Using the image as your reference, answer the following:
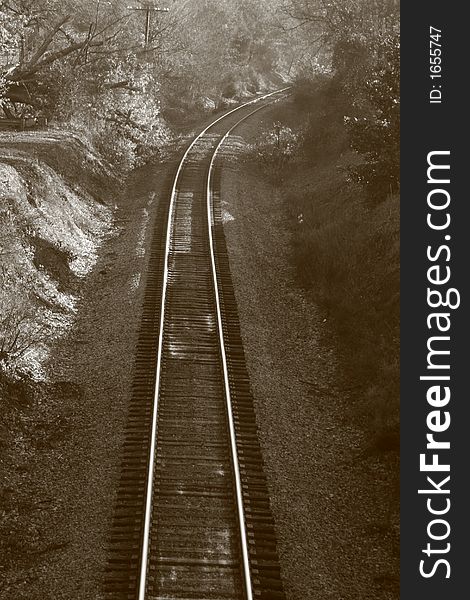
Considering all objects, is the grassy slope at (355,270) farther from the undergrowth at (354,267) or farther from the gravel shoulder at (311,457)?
the gravel shoulder at (311,457)

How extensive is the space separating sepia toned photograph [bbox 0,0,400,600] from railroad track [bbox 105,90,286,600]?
35 millimetres

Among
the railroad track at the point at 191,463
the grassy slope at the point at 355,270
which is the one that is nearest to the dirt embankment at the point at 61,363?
the railroad track at the point at 191,463

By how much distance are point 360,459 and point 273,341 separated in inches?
172

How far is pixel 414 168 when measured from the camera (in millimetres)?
14641

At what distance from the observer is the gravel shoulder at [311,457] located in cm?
904

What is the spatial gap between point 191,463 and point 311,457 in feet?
6.30

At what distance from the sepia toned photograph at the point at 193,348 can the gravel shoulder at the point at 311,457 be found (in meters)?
0.04

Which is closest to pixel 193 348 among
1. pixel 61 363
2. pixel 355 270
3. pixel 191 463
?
pixel 61 363

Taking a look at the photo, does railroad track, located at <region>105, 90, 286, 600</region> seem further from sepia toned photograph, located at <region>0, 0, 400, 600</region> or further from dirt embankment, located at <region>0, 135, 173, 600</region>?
dirt embankment, located at <region>0, 135, 173, 600</region>

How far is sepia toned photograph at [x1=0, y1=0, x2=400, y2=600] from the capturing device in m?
9.17

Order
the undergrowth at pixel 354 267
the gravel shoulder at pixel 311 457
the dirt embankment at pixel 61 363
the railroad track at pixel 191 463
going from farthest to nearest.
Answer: the undergrowth at pixel 354 267
the dirt embankment at pixel 61 363
the gravel shoulder at pixel 311 457
the railroad track at pixel 191 463

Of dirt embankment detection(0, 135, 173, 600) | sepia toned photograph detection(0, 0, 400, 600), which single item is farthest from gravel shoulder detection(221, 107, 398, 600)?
dirt embankment detection(0, 135, 173, 600)

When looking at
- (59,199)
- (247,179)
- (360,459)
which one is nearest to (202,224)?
(59,199)

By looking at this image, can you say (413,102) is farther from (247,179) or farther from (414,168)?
(247,179)
